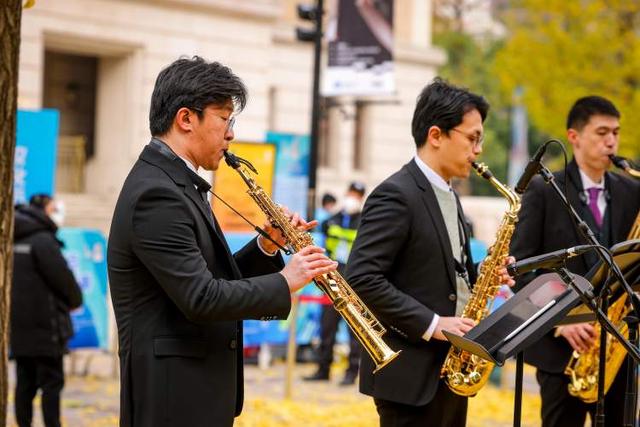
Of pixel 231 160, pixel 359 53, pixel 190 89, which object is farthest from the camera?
pixel 359 53

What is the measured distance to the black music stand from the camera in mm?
4652

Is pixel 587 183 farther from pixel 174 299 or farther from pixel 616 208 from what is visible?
pixel 174 299

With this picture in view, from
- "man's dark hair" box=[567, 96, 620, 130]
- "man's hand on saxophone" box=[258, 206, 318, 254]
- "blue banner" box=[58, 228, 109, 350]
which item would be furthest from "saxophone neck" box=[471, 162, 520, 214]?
"blue banner" box=[58, 228, 109, 350]

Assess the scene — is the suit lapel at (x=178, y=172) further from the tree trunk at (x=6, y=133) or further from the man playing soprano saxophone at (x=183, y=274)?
the tree trunk at (x=6, y=133)

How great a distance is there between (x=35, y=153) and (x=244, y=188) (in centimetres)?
250

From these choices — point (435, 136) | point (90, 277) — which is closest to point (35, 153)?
point (90, 277)

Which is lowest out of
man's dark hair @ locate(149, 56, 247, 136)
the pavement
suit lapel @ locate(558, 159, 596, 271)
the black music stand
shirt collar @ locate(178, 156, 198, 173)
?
the pavement

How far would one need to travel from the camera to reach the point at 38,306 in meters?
9.46

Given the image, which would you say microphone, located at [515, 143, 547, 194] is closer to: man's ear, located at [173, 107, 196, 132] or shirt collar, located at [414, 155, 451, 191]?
shirt collar, located at [414, 155, 451, 191]

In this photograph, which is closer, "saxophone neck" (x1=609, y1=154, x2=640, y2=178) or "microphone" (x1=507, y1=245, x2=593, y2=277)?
"microphone" (x1=507, y1=245, x2=593, y2=277)

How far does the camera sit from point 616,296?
5.77 meters

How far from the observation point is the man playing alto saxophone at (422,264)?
5.41 metres

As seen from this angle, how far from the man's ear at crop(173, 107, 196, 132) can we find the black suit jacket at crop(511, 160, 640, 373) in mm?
2892

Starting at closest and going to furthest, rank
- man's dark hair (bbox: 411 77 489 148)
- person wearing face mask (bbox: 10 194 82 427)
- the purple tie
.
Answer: man's dark hair (bbox: 411 77 489 148), the purple tie, person wearing face mask (bbox: 10 194 82 427)
